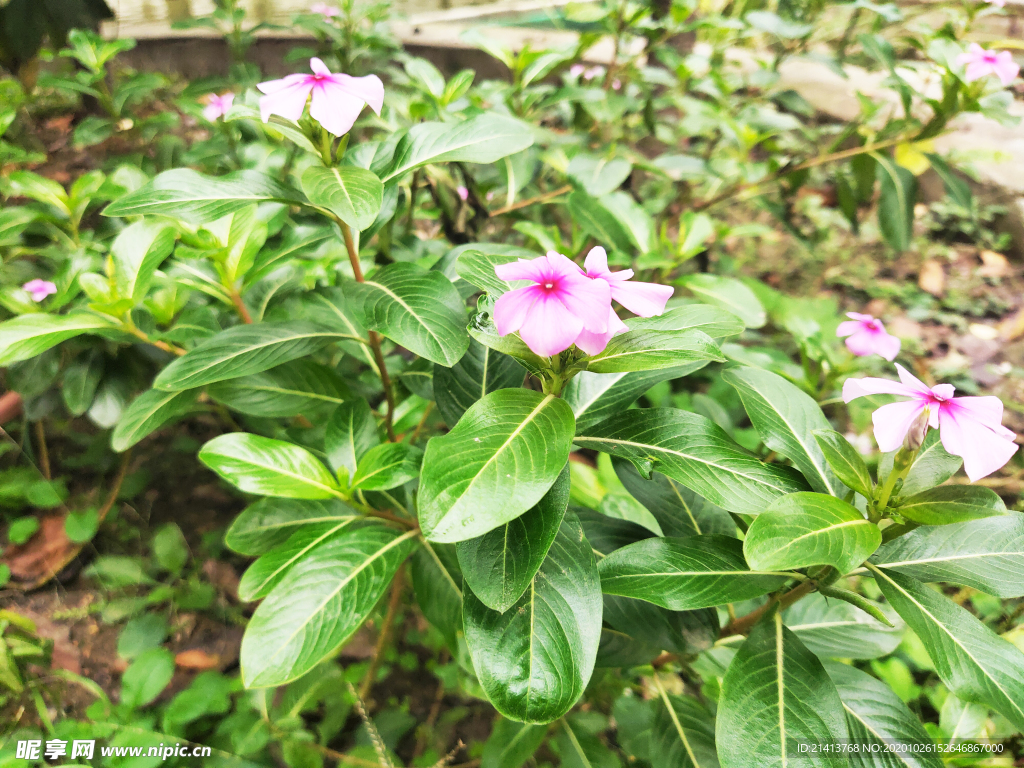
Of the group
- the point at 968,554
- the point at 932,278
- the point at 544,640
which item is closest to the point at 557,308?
the point at 544,640

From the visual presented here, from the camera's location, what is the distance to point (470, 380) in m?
0.86

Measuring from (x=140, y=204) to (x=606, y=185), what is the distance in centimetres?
123

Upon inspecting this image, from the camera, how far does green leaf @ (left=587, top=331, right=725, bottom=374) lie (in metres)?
0.63

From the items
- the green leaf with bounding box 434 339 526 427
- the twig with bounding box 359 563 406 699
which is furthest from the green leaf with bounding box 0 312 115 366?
the twig with bounding box 359 563 406 699

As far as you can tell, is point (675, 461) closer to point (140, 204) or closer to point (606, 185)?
point (140, 204)

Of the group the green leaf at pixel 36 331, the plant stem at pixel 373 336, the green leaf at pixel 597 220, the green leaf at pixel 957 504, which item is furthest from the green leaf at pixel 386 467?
the green leaf at pixel 597 220

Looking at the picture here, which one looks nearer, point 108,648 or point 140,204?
point 140,204

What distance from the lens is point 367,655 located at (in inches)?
61.6

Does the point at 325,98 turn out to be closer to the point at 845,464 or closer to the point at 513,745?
the point at 845,464

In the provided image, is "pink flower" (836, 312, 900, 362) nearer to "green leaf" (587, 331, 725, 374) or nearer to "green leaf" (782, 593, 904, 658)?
"green leaf" (782, 593, 904, 658)

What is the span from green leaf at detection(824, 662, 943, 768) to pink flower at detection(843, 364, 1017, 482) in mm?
451

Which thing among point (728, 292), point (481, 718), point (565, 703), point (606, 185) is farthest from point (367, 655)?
point (606, 185)

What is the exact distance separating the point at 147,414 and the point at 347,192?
555mm

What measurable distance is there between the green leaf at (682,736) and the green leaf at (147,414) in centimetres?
100
